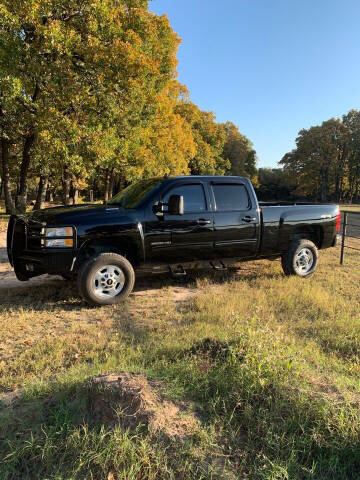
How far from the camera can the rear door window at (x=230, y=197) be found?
18.8 ft

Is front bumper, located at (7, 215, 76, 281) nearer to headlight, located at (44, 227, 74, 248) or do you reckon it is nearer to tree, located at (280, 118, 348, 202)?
headlight, located at (44, 227, 74, 248)

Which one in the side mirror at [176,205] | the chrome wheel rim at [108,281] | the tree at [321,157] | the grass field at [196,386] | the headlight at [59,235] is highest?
the tree at [321,157]

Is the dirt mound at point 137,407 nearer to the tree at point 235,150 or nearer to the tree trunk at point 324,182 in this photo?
the tree at point 235,150

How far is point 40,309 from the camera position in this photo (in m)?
4.66

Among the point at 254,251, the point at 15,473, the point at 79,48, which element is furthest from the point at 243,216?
the point at 79,48

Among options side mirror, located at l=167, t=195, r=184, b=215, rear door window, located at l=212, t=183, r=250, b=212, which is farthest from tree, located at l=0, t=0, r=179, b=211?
side mirror, located at l=167, t=195, r=184, b=215

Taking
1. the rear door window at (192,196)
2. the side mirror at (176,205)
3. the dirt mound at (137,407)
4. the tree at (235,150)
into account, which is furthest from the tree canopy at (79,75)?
the tree at (235,150)

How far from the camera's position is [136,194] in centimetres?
569

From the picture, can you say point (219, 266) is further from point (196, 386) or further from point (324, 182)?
point (324, 182)

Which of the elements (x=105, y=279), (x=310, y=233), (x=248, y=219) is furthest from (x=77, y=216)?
(x=310, y=233)

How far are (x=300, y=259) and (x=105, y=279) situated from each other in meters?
4.03

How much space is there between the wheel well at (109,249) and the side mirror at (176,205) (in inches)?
32.4

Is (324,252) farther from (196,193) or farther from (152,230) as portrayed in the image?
(152,230)

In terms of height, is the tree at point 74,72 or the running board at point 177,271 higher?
the tree at point 74,72
